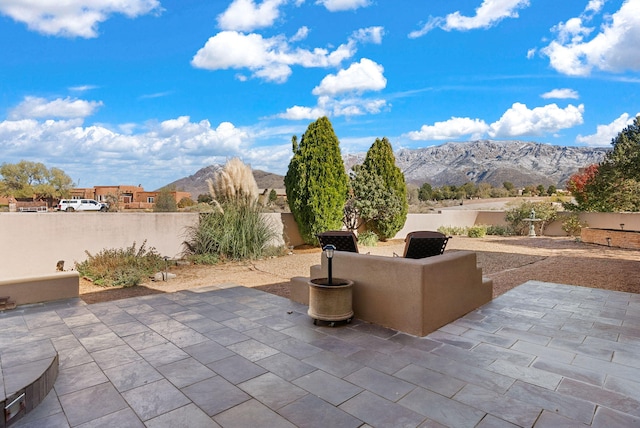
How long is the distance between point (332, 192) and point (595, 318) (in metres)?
7.09

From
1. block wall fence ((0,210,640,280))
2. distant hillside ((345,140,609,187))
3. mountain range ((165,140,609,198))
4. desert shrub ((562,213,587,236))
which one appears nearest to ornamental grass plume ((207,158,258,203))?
block wall fence ((0,210,640,280))

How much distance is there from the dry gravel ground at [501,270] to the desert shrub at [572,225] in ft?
9.55

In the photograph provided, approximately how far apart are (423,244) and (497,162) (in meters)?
62.4

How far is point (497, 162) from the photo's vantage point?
A: 58688mm

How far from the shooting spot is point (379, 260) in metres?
3.55

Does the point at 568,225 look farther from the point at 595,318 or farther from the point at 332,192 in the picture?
the point at 595,318

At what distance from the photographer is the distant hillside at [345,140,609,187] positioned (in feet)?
163

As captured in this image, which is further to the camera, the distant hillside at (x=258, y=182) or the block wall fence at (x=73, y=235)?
the distant hillside at (x=258, y=182)

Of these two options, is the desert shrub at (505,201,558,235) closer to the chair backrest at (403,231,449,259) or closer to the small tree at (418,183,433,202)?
the chair backrest at (403,231,449,259)

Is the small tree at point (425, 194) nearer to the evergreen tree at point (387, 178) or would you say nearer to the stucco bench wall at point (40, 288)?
A: the evergreen tree at point (387, 178)

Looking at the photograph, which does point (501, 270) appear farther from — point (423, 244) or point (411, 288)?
point (411, 288)

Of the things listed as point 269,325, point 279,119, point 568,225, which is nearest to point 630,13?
point 568,225

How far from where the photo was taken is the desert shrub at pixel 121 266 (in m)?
6.12

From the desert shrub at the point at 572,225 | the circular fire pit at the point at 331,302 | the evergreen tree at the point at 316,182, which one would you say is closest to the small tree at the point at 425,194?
the desert shrub at the point at 572,225
